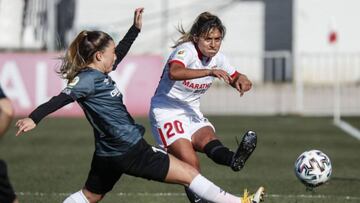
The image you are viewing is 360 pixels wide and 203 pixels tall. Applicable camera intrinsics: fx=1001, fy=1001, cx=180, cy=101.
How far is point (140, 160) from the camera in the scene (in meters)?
8.05

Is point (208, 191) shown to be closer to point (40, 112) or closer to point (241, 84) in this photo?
point (241, 84)

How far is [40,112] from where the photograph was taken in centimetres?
757

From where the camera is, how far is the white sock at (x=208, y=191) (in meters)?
8.21

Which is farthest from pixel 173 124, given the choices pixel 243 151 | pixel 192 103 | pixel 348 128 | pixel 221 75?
pixel 348 128

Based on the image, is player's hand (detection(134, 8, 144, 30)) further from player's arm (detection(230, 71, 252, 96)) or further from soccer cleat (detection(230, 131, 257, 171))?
soccer cleat (detection(230, 131, 257, 171))

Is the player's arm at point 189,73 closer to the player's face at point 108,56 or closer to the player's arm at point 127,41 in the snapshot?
the player's arm at point 127,41

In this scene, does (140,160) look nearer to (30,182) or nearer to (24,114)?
(30,182)

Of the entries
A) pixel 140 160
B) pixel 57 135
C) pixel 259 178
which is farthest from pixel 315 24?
pixel 140 160

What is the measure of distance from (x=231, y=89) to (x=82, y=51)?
61.2ft

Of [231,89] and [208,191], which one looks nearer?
[208,191]

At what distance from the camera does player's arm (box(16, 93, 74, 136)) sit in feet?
24.2

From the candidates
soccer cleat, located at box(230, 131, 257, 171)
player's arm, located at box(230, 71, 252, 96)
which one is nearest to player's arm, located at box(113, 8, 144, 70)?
player's arm, located at box(230, 71, 252, 96)

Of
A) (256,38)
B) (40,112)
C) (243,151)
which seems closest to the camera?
(40,112)

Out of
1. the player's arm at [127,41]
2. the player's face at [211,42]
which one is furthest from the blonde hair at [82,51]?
the player's face at [211,42]
